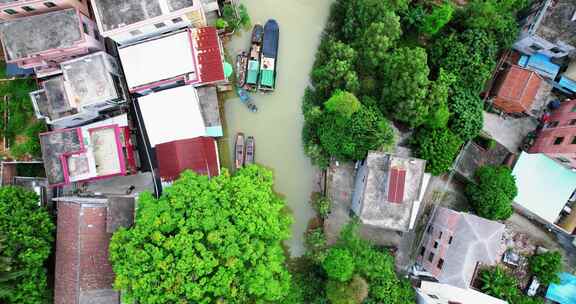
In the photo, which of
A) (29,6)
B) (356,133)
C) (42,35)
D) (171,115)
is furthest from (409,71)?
(29,6)

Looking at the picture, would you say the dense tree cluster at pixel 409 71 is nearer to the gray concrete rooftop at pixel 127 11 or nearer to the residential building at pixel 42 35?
the gray concrete rooftop at pixel 127 11

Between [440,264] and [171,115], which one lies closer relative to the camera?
[440,264]

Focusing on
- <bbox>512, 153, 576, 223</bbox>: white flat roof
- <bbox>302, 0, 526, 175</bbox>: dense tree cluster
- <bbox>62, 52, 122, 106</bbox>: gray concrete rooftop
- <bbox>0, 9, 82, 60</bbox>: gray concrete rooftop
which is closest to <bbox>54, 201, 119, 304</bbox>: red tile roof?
<bbox>62, 52, 122, 106</bbox>: gray concrete rooftop

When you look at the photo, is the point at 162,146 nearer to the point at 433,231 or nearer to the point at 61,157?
the point at 61,157

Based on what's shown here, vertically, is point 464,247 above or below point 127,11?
below

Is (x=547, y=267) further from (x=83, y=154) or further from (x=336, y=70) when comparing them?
(x=83, y=154)

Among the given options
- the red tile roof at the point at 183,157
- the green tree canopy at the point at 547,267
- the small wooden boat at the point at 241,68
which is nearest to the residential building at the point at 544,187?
the green tree canopy at the point at 547,267
